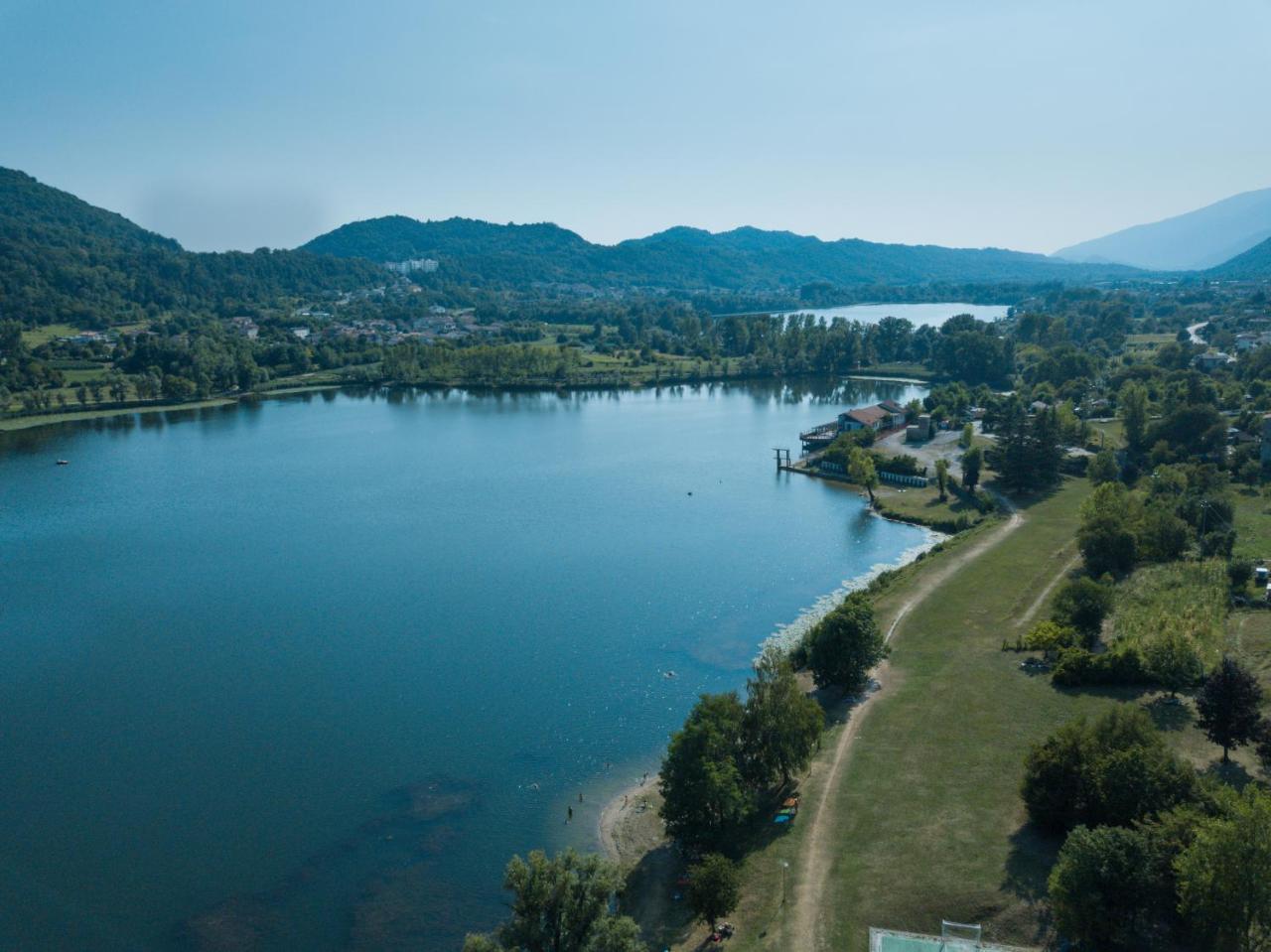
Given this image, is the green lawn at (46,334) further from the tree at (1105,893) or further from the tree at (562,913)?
the tree at (1105,893)

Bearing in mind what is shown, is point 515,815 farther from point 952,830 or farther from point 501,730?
point 952,830

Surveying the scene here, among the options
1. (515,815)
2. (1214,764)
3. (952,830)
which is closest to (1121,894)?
(952,830)

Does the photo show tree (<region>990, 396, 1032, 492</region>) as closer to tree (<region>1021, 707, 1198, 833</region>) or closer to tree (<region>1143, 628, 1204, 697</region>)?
tree (<region>1143, 628, 1204, 697</region>)

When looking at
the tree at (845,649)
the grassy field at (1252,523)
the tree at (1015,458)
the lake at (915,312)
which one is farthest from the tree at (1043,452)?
the lake at (915,312)

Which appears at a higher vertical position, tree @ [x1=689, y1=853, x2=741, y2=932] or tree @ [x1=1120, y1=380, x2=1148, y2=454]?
tree @ [x1=1120, y1=380, x2=1148, y2=454]

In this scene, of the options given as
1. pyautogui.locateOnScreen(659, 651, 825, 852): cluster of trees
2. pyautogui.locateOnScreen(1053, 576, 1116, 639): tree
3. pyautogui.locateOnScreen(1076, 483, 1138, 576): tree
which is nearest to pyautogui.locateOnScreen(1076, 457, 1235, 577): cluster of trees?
pyautogui.locateOnScreen(1076, 483, 1138, 576): tree

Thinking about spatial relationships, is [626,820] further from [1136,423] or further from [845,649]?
[1136,423]
